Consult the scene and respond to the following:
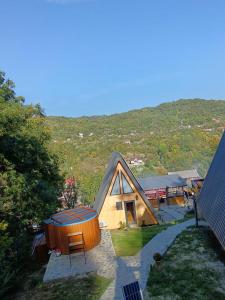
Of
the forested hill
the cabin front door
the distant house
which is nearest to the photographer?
the cabin front door

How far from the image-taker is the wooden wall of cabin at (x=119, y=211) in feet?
67.7

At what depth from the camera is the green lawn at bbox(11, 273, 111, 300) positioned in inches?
402

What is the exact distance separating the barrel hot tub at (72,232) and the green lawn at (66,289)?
10.3ft

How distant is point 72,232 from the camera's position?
49.8ft

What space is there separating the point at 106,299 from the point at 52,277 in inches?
139

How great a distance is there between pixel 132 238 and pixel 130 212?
524cm

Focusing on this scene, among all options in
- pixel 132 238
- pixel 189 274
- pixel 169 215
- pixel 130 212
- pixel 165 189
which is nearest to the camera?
pixel 189 274

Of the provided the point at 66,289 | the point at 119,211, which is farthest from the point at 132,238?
the point at 66,289

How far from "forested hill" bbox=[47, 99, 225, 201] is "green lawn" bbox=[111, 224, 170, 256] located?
96.6 ft

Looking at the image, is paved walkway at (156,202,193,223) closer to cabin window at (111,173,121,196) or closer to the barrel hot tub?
cabin window at (111,173,121,196)

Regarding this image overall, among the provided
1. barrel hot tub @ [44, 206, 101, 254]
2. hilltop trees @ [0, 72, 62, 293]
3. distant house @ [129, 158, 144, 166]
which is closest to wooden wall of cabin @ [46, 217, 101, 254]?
barrel hot tub @ [44, 206, 101, 254]

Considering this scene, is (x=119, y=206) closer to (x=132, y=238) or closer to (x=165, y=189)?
(x=132, y=238)

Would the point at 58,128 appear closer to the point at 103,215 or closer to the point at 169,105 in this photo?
the point at 169,105

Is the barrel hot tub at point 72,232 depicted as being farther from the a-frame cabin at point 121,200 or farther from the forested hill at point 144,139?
the forested hill at point 144,139
